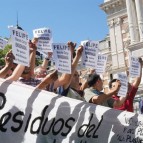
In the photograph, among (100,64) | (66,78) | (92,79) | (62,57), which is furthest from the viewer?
(100,64)

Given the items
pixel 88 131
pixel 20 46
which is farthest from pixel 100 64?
pixel 20 46

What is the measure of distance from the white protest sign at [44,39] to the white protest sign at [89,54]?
0.46 meters

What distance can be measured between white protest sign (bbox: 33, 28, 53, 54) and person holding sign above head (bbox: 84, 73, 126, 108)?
0.77 metres

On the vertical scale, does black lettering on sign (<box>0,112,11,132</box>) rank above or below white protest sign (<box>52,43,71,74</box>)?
below

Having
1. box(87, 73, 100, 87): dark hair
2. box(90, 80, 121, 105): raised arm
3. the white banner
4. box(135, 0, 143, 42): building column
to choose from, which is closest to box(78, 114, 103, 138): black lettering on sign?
the white banner

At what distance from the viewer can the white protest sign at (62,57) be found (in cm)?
403

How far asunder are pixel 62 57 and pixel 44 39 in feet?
2.73

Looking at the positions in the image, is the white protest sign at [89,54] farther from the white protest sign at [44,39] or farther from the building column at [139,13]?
the building column at [139,13]

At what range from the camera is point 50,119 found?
3.90 metres

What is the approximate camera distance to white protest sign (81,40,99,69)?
184 inches

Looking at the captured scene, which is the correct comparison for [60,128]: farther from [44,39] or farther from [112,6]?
[112,6]

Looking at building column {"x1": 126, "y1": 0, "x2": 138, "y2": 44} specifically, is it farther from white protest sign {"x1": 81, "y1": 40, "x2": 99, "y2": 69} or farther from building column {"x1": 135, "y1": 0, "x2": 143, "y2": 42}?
white protest sign {"x1": 81, "y1": 40, "x2": 99, "y2": 69}

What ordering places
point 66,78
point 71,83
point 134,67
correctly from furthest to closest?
point 134,67
point 71,83
point 66,78

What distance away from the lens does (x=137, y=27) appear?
2895 centimetres
